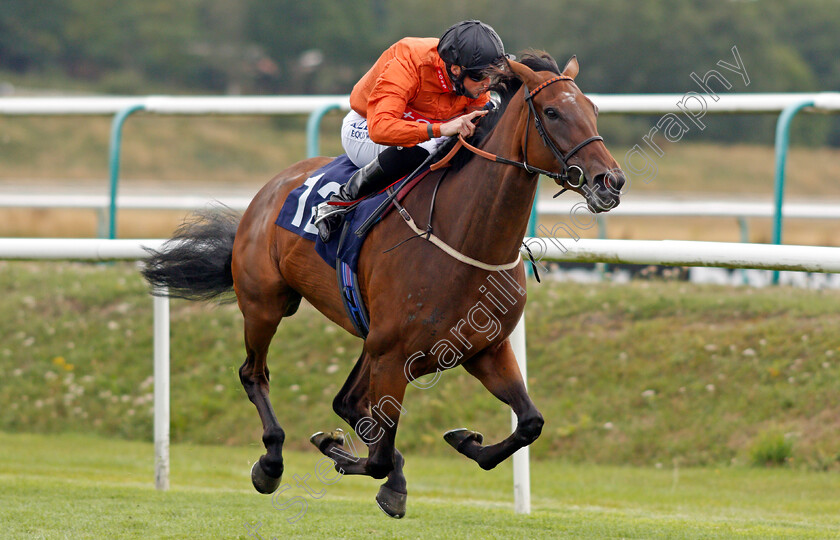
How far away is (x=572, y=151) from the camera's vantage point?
3189 mm

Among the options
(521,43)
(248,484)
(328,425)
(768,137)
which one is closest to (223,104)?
(328,425)

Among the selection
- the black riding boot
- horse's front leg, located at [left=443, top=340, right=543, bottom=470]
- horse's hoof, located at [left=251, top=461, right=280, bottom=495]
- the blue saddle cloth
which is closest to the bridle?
the black riding boot

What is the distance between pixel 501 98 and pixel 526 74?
0.25m

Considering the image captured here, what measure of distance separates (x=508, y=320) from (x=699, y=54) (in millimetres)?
37615

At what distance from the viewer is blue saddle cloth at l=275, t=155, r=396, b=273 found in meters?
3.89

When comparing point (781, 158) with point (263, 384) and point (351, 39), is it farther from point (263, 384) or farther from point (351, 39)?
point (351, 39)

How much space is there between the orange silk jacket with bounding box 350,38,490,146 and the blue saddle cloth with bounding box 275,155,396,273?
1.11 feet

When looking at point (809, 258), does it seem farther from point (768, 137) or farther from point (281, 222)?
point (768, 137)

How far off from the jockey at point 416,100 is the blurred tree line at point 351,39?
99.7 feet

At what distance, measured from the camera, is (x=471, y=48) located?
3592mm

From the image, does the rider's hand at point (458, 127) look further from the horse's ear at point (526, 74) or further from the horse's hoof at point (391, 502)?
the horse's hoof at point (391, 502)

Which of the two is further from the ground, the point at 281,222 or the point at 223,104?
the point at 223,104

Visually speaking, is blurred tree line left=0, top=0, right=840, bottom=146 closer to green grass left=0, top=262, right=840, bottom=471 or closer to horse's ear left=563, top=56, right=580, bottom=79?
green grass left=0, top=262, right=840, bottom=471

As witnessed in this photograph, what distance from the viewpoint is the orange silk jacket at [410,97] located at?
3592mm
